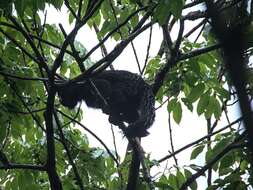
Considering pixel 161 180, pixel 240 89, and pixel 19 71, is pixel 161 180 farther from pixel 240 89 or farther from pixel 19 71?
pixel 240 89

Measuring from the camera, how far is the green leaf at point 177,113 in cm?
333

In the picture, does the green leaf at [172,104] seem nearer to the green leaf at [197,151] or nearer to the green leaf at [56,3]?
the green leaf at [197,151]

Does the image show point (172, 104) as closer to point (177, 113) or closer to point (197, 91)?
point (177, 113)

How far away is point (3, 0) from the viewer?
83.7 inches

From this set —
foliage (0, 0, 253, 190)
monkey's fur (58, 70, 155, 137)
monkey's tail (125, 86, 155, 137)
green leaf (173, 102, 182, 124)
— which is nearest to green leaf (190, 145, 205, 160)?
foliage (0, 0, 253, 190)

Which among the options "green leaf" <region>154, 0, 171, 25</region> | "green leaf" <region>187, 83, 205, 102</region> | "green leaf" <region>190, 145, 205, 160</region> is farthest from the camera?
"green leaf" <region>187, 83, 205, 102</region>

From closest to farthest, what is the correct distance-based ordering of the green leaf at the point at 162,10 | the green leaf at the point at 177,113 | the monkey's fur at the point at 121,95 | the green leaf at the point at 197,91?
the green leaf at the point at 162,10, the green leaf at the point at 197,91, the green leaf at the point at 177,113, the monkey's fur at the point at 121,95

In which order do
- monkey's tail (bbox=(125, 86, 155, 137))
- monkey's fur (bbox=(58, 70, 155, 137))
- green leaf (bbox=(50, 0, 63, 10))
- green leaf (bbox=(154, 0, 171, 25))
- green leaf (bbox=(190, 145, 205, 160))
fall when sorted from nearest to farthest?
green leaf (bbox=(154, 0, 171, 25))
green leaf (bbox=(50, 0, 63, 10))
green leaf (bbox=(190, 145, 205, 160))
monkey's tail (bbox=(125, 86, 155, 137))
monkey's fur (bbox=(58, 70, 155, 137))

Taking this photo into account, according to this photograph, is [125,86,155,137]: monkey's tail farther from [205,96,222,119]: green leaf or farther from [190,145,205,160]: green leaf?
[190,145,205,160]: green leaf

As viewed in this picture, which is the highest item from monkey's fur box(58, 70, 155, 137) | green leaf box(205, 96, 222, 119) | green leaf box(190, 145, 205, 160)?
monkey's fur box(58, 70, 155, 137)

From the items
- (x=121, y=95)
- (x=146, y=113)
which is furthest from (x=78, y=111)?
(x=121, y=95)

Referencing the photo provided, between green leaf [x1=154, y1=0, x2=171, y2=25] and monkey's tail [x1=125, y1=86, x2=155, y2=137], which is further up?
monkey's tail [x1=125, y1=86, x2=155, y2=137]

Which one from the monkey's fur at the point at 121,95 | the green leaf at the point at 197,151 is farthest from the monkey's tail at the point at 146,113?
the green leaf at the point at 197,151

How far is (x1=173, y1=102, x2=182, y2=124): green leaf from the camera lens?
10.9 ft
